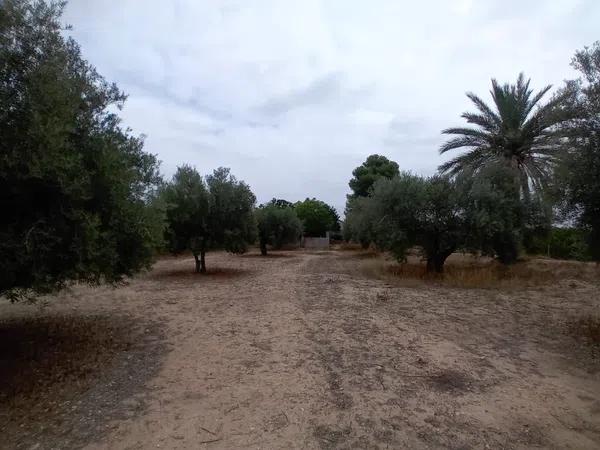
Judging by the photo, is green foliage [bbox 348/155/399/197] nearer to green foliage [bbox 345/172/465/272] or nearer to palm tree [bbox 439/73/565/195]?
palm tree [bbox 439/73/565/195]

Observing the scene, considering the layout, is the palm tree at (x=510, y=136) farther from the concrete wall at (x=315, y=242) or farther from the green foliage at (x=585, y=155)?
the concrete wall at (x=315, y=242)

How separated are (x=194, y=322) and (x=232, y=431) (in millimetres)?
4554

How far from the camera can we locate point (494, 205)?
49.5 ft

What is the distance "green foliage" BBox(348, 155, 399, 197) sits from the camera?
45625 mm

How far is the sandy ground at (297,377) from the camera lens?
4133 mm

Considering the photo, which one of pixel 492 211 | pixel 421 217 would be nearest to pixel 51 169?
pixel 421 217

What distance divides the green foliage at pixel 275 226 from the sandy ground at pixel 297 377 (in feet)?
73.2

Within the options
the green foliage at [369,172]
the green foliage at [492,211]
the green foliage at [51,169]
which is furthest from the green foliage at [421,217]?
the green foliage at [369,172]

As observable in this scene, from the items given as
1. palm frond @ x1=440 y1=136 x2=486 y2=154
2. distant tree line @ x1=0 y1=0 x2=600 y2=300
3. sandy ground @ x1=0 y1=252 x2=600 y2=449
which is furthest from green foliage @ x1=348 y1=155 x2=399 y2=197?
sandy ground @ x1=0 y1=252 x2=600 y2=449

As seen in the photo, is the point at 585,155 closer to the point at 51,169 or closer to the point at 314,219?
the point at 51,169

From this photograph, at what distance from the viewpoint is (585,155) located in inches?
290

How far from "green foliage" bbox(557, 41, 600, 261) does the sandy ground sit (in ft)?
7.83

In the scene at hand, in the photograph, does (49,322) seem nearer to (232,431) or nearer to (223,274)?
(232,431)

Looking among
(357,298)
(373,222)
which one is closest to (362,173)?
(373,222)
